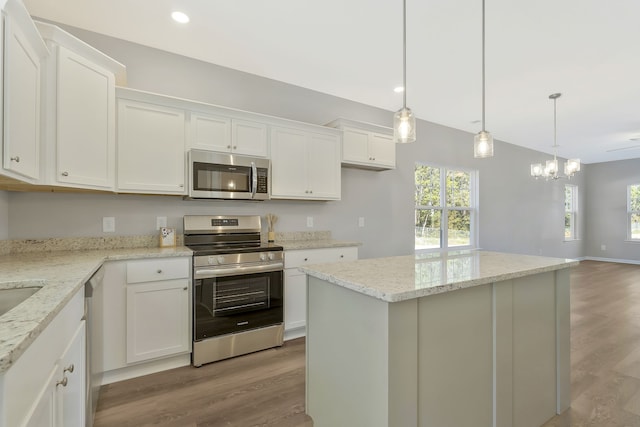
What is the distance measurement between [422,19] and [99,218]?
10.3ft

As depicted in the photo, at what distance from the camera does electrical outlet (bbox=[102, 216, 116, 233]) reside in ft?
8.66

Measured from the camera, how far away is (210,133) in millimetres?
2811

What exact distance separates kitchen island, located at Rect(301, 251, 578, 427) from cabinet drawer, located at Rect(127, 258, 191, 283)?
1.23m

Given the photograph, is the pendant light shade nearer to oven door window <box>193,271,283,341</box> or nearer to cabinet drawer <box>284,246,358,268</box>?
cabinet drawer <box>284,246,358,268</box>

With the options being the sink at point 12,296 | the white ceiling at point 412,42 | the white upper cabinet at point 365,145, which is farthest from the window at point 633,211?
the sink at point 12,296

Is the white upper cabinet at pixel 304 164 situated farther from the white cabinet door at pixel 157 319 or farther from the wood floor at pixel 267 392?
the wood floor at pixel 267 392

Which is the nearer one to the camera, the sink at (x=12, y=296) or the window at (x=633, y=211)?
the sink at (x=12, y=296)

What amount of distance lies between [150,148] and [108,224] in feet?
2.52

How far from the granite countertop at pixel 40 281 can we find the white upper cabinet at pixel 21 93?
502mm

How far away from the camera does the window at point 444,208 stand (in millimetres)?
4973

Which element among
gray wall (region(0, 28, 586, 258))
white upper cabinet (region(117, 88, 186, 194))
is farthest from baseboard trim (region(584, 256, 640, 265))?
white upper cabinet (region(117, 88, 186, 194))

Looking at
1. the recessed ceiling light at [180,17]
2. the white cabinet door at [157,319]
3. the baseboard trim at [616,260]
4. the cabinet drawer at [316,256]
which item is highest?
the recessed ceiling light at [180,17]

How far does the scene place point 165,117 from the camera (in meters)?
2.61

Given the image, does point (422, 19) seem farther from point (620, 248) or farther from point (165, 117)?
point (620, 248)
